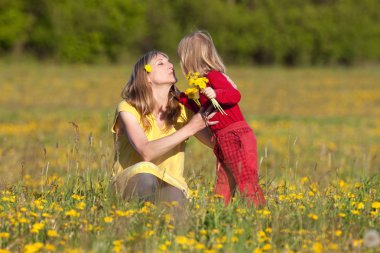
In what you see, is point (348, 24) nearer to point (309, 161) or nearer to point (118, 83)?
point (118, 83)

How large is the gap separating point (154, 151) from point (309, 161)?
24.1ft

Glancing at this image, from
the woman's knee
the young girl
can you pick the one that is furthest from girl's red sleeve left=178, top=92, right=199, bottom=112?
the woman's knee

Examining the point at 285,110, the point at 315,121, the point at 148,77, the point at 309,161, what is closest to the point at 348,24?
the point at 285,110

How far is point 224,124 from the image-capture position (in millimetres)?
5367

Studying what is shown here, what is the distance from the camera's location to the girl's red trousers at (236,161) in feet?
17.1

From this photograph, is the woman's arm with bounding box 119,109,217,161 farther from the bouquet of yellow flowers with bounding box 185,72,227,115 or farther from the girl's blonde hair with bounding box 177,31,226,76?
the girl's blonde hair with bounding box 177,31,226,76

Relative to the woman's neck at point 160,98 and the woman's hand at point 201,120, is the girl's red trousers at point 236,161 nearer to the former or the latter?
the woman's hand at point 201,120

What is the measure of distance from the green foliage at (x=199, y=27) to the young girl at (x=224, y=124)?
4352 cm

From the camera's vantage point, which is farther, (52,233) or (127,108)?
(127,108)

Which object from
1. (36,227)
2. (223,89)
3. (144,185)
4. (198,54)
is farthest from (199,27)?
(36,227)

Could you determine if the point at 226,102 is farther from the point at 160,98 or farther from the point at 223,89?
the point at 160,98

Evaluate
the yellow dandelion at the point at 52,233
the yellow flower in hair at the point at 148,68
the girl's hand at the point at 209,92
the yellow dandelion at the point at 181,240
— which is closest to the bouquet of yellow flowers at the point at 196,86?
the girl's hand at the point at 209,92

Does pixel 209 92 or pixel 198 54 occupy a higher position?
pixel 198 54

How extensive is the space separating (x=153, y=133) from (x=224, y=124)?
0.46 metres
